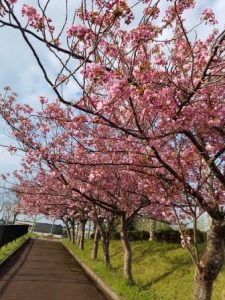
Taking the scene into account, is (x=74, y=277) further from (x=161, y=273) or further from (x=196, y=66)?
(x=196, y=66)

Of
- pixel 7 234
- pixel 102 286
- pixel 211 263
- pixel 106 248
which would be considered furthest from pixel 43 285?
pixel 7 234

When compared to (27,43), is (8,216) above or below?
above

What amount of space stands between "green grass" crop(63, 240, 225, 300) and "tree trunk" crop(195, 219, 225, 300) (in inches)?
132

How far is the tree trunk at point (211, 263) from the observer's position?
8.02 m

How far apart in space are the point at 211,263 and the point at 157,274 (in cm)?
1221

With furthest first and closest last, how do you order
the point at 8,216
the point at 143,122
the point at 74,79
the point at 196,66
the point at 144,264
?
the point at 8,216 < the point at 144,264 < the point at 143,122 < the point at 196,66 < the point at 74,79

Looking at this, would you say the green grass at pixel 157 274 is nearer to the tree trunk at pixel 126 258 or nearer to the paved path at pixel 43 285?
the tree trunk at pixel 126 258

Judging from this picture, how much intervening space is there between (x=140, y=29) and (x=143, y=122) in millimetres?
1921

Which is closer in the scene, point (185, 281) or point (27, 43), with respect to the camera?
point (27, 43)

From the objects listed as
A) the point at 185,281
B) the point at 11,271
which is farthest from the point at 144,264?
the point at 11,271

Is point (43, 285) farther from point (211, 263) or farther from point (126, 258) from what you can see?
point (211, 263)

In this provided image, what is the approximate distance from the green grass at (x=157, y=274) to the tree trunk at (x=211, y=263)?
335 cm

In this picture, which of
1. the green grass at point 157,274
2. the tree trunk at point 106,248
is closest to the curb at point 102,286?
the green grass at point 157,274

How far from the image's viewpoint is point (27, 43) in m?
5.39
